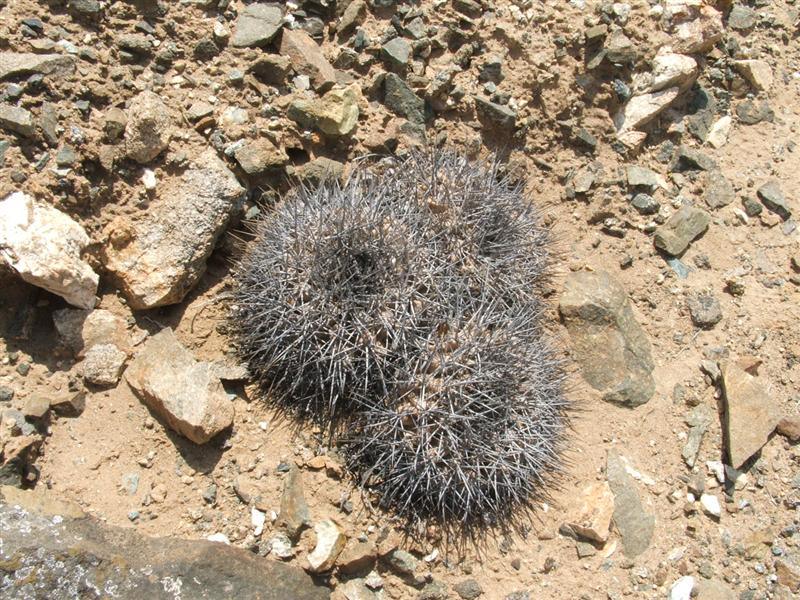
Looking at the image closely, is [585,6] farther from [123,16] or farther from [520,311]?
[123,16]

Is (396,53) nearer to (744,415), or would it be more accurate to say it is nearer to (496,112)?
(496,112)

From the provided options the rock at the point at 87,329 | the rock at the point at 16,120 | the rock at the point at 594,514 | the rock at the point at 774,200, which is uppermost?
the rock at the point at 774,200

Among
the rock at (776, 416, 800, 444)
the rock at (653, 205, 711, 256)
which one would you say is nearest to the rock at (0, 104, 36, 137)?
the rock at (653, 205, 711, 256)

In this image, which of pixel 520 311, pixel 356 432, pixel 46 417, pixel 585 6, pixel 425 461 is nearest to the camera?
pixel 46 417

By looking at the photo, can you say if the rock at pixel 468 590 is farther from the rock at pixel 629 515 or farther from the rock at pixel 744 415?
the rock at pixel 744 415

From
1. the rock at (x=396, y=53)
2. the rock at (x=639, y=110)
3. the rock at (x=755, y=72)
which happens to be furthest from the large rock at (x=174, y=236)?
the rock at (x=755, y=72)

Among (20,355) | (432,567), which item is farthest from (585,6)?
(20,355)

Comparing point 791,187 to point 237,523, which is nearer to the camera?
point 237,523
